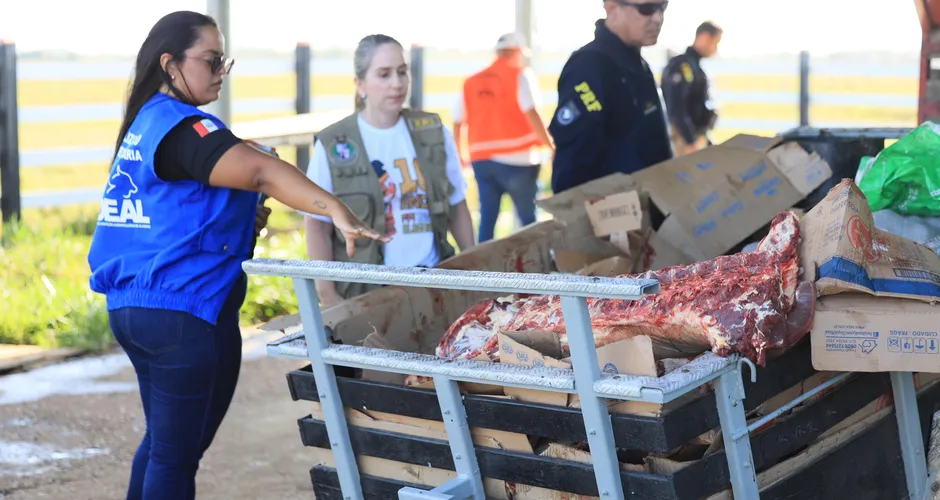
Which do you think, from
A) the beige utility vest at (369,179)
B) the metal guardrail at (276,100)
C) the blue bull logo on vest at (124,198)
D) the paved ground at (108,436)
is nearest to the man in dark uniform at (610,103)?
the beige utility vest at (369,179)

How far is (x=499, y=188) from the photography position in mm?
8172

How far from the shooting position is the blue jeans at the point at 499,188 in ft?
26.4

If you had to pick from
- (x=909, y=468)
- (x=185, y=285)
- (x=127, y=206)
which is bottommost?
(x=909, y=468)

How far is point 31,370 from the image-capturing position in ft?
19.7

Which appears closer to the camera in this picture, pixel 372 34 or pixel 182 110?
pixel 182 110

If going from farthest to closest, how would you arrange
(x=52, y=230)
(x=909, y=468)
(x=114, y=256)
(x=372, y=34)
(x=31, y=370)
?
(x=52, y=230) < (x=31, y=370) < (x=372, y=34) < (x=114, y=256) < (x=909, y=468)

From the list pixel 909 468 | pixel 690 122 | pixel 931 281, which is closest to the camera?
pixel 931 281

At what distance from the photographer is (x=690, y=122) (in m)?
9.88

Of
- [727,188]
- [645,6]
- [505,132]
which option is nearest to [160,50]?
[727,188]

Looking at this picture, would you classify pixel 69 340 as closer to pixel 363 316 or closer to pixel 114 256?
pixel 114 256

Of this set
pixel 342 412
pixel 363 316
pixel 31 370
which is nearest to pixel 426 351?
pixel 363 316

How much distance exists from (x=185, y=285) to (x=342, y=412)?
68 cm

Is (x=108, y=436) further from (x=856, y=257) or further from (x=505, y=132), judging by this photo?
(x=505, y=132)

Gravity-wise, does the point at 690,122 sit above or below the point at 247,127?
below
